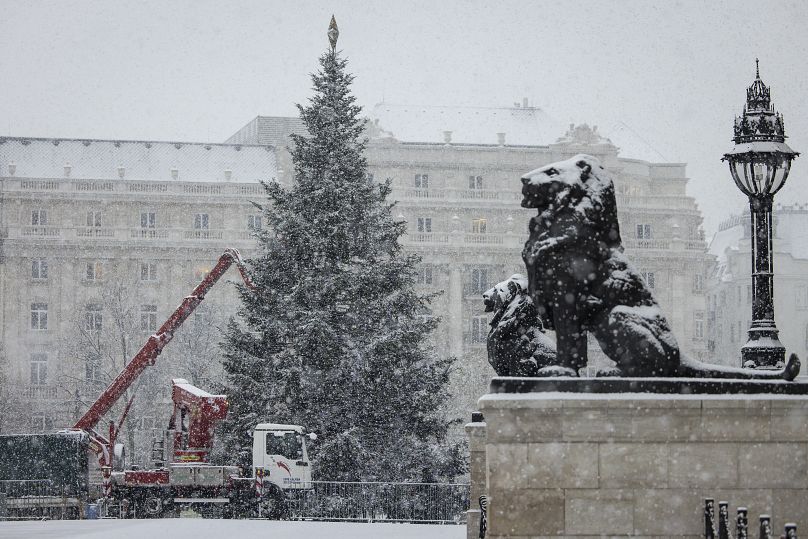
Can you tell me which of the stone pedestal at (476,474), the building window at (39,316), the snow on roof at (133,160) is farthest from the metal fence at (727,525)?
the snow on roof at (133,160)

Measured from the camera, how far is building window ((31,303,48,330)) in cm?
8188

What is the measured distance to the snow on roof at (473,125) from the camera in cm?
9094

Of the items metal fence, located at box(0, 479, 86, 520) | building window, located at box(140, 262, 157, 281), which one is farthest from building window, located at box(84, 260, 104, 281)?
metal fence, located at box(0, 479, 86, 520)

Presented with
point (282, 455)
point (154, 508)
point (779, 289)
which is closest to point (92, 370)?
point (154, 508)

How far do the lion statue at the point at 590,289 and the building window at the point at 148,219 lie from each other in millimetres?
75273

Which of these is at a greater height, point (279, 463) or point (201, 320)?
point (201, 320)

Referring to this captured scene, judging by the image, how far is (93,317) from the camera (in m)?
77.6

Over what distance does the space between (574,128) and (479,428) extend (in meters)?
71.2

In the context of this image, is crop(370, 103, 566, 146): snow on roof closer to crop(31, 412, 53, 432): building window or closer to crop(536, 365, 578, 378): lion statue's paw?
crop(31, 412, 53, 432): building window

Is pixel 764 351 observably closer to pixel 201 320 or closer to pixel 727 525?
pixel 727 525

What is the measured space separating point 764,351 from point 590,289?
3751 millimetres

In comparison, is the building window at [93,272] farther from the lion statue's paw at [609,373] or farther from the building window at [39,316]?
the lion statue's paw at [609,373]

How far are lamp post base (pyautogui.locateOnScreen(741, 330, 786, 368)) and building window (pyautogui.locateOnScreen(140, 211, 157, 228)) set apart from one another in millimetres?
72830

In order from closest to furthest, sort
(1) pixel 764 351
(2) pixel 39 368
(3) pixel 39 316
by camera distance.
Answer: (1) pixel 764 351 < (2) pixel 39 368 < (3) pixel 39 316
